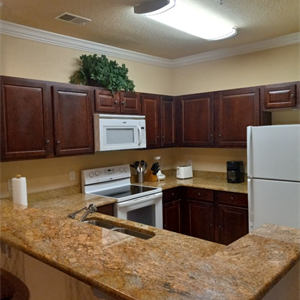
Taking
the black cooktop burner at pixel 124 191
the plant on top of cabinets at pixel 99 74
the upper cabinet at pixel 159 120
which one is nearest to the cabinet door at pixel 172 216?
the black cooktop burner at pixel 124 191

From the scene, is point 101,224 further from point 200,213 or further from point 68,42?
point 68,42

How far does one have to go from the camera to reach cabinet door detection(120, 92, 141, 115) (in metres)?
3.62

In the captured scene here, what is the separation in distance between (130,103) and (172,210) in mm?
1446

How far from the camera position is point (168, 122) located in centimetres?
430

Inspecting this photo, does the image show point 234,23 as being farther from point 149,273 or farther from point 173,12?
point 149,273

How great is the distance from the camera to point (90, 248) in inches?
55.3

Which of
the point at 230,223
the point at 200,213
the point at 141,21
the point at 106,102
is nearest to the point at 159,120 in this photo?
the point at 106,102

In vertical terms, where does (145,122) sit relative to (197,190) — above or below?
above

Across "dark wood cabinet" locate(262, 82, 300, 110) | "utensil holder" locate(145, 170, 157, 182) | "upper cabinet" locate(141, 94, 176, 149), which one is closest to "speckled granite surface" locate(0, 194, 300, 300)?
"dark wood cabinet" locate(262, 82, 300, 110)

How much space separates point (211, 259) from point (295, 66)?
10.4 ft

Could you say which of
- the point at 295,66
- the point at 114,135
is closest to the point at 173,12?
the point at 114,135

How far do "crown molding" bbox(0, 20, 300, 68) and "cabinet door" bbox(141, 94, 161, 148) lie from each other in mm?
664

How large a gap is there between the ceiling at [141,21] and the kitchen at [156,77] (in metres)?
0.25

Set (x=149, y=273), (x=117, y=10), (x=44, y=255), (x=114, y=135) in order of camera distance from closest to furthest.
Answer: (x=149, y=273) < (x=44, y=255) < (x=117, y=10) < (x=114, y=135)
